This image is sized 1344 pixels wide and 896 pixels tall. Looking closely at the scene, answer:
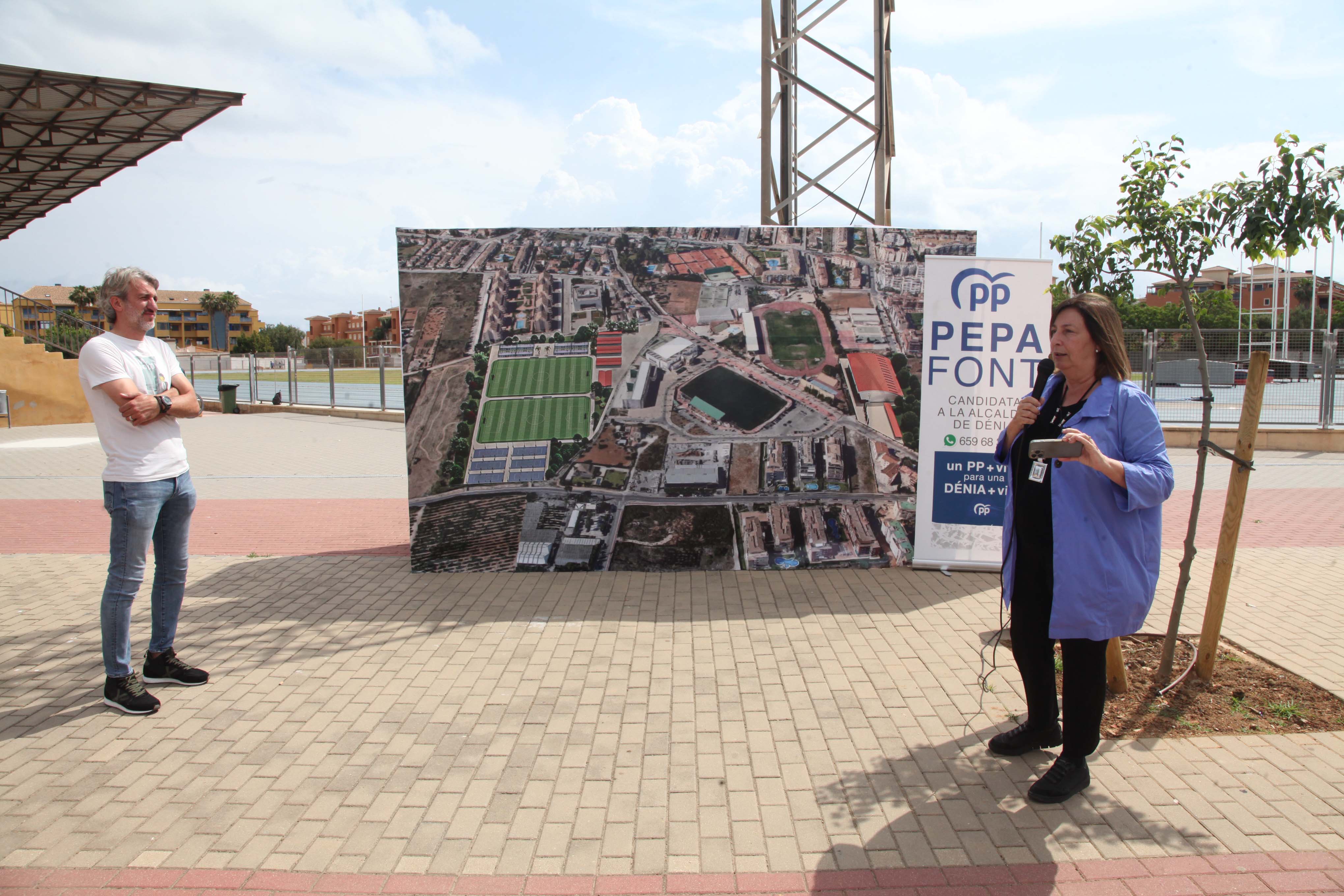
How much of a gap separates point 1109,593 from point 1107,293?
2.35 meters

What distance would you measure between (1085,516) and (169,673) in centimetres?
432

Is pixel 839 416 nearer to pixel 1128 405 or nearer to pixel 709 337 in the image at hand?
pixel 709 337

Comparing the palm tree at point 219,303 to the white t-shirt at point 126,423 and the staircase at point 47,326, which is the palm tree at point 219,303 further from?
the white t-shirt at point 126,423

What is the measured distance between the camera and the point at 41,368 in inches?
870

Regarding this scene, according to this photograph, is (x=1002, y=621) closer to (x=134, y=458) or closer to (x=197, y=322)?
(x=134, y=458)

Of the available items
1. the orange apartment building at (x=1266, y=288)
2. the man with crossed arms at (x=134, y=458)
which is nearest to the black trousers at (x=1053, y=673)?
the man with crossed arms at (x=134, y=458)

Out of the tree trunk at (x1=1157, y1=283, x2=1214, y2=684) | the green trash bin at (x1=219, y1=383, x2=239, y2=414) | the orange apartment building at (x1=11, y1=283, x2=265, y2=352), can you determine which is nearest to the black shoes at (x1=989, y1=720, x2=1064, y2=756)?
the tree trunk at (x1=1157, y1=283, x2=1214, y2=684)

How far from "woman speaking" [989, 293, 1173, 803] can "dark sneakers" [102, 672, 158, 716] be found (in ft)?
12.7

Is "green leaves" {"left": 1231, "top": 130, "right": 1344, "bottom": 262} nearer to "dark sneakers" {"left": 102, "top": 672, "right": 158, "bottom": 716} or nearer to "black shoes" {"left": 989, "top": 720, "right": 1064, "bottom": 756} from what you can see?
"black shoes" {"left": 989, "top": 720, "right": 1064, "bottom": 756}

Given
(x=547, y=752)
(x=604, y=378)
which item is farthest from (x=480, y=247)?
(x=547, y=752)

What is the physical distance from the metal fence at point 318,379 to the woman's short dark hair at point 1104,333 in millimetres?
18881

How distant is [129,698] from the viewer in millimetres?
4141

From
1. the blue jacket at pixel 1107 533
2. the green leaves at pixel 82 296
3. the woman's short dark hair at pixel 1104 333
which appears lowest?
the blue jacket at pixel 1107 533

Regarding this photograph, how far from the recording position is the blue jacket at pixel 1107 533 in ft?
10.3
